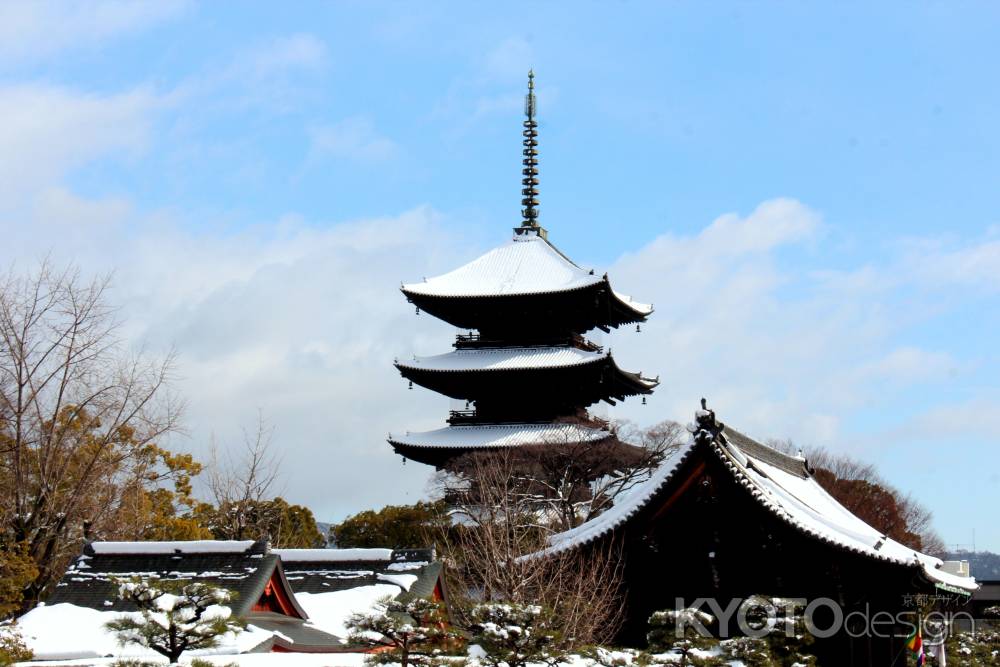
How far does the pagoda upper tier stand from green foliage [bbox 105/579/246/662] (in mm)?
33975

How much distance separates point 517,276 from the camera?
4984cm

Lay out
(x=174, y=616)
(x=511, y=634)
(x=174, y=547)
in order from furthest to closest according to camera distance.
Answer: (x=174, y=547) < (x=511, y=634) < (x=174, y=616)

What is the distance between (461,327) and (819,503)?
27.6 metres

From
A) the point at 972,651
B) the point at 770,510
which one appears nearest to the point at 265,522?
the point at 972,651

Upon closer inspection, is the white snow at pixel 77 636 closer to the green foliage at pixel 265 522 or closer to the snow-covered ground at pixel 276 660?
the snow-covered ground at pixel 276 660

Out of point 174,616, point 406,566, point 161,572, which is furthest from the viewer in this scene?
point 406,566

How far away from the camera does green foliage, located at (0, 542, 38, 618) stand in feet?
75.9

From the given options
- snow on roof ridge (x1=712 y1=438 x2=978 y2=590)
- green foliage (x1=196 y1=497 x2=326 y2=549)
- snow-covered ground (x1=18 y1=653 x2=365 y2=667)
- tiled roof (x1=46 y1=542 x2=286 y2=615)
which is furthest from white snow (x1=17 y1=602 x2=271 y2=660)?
green foliage (x1=196 y1=497 x2=326 y2=549)

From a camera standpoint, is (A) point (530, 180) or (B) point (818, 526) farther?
(A) point (530, 180)

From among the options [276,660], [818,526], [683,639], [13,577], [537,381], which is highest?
[537,381]

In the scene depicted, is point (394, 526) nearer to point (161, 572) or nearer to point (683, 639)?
point (161, 572)

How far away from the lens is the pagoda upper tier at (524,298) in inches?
1885

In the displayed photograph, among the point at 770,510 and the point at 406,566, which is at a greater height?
the point at 770,510

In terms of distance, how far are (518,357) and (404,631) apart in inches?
1293
